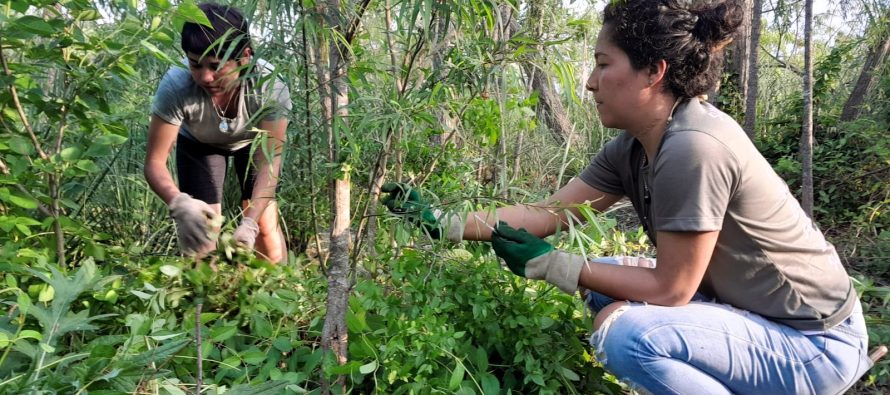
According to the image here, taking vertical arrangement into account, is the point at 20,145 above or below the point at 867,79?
below

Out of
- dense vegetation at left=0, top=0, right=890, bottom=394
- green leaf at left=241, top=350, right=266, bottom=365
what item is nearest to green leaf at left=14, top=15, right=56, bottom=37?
dense vegetation at left=0, top=0, right=890, bottom=394

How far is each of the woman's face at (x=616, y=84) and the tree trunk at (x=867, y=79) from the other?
11.3ft

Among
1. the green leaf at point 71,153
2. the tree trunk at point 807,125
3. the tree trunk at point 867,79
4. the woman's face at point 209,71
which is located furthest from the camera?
the tree trunk at point 867,79

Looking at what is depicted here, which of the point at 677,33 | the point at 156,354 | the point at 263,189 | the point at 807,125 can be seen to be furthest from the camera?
the point at 807,125

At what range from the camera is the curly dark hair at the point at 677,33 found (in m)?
1.49

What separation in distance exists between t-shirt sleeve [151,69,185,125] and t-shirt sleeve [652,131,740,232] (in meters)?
1.59

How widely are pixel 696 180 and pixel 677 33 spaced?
0.37 metres

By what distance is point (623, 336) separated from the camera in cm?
158

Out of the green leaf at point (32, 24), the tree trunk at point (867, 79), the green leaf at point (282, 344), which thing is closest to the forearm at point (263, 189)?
the green leaf at point (282, 344)

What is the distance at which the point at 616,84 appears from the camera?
1.55 metres

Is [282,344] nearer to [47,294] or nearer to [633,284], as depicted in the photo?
[47,294]

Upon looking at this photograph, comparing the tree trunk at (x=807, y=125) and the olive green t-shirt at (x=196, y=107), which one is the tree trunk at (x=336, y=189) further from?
the tree trunk at (x=807, y=125)

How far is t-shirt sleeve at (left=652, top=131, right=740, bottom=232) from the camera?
4.70 ft

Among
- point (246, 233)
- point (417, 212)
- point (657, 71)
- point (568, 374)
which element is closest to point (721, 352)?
point (568, 374)
